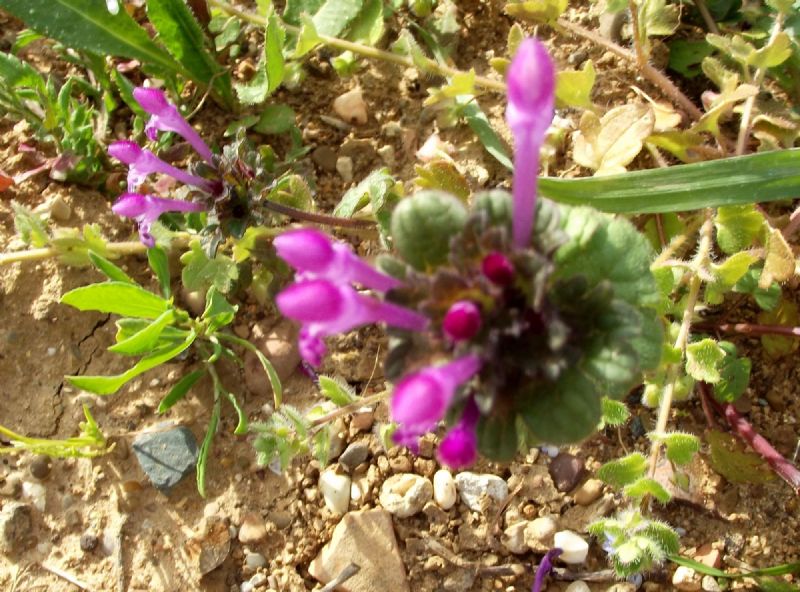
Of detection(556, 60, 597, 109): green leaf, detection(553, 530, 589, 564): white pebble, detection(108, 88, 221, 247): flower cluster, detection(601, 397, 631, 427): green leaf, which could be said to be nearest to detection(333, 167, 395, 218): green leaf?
detection(108, 88, 221, 247): flower cluster

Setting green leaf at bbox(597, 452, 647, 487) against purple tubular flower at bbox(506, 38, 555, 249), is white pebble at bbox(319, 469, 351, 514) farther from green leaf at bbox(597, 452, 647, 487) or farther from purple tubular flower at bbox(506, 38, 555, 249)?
purple tubular flower at bbox(506, 38, 555, 249)

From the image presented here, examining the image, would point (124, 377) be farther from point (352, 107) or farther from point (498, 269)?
point (498, 269)

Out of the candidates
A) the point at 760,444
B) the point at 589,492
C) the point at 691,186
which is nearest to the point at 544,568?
the point at 589,492

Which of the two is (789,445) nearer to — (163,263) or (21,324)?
(163,263)

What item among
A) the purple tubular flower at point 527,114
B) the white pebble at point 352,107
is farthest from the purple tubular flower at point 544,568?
the white pebble at point 352,107

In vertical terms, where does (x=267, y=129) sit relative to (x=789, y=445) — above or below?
above

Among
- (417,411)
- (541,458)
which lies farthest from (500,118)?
(417,411)

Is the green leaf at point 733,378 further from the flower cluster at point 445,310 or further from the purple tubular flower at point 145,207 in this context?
the purple tubular flower at point 145,207
